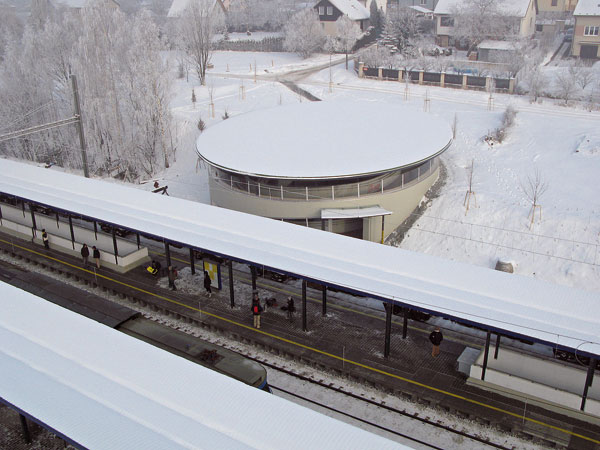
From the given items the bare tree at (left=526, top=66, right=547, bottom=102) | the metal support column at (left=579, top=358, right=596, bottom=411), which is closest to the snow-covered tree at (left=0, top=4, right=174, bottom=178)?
the bare tree at (left=526, top=66, right=547, bottom=102)

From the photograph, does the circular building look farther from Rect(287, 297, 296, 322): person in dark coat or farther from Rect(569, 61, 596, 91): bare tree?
Rect(569, 61, 596, 91): bare tree

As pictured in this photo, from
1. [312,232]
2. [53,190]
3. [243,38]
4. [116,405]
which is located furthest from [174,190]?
[243,38]

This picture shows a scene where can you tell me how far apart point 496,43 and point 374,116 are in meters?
34.0

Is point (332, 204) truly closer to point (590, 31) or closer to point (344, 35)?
point (590, 31)

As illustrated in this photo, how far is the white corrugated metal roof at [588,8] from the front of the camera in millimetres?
63281

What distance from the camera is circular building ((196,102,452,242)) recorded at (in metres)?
31.2

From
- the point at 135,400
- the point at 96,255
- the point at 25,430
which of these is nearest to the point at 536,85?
the point at 96,255

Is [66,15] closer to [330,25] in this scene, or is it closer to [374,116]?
[374,116]

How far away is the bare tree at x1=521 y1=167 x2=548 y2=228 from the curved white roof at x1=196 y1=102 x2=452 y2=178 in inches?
215

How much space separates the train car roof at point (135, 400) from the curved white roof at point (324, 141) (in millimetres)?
16022

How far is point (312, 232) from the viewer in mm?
24703

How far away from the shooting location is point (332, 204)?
103ft

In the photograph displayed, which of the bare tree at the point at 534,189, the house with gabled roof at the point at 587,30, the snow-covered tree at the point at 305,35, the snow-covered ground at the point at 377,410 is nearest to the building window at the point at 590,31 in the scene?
the house with gabled roof at the point at 587,30

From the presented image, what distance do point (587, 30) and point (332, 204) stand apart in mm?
48955
